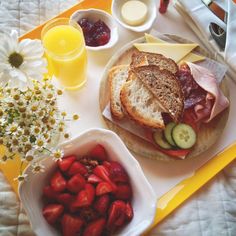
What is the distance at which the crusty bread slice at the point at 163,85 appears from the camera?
150 centimetres

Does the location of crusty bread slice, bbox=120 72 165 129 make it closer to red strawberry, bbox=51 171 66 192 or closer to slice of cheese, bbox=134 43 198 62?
slice of cheese, bbox=134 43 198 62

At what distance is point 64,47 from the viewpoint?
1.50 metres

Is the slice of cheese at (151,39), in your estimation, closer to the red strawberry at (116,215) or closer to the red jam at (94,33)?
the red jam at (94,33)

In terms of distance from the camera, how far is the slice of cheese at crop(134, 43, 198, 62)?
1.64m

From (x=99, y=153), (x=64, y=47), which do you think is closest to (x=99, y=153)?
(x=99, y=153)

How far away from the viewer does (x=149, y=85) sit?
152cm

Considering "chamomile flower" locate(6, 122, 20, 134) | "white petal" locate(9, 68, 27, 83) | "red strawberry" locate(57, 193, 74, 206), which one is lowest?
"red strawberry" locate(57, 193, 74, 206)

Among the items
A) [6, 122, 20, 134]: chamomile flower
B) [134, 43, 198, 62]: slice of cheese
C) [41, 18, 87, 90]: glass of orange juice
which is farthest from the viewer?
[134, 43, 198, 62]: slice of cheese

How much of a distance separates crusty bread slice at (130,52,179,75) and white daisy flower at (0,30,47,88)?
48cm

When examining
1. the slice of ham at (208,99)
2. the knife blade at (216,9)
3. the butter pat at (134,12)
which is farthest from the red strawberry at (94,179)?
the knife blade at (216,9)

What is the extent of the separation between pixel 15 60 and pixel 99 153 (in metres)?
0.42

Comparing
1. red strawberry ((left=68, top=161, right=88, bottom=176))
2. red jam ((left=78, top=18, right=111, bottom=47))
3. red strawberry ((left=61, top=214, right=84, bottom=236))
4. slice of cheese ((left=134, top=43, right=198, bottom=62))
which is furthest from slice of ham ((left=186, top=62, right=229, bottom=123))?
red strawberry ((left=61, top=214, right=84, bottom=236))

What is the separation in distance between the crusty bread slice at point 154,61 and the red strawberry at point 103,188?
525mm

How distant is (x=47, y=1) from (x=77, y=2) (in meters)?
0.14
